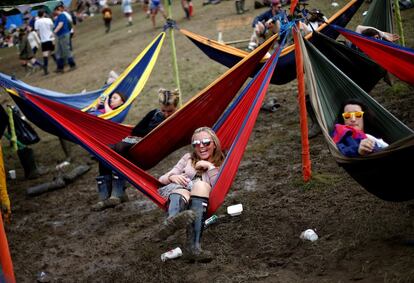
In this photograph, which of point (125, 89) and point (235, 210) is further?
point (125, 89)

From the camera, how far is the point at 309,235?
3.58 metres

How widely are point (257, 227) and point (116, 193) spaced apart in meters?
1.38

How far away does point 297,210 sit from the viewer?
4070 mm

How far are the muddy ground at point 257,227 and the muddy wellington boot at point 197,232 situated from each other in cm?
6

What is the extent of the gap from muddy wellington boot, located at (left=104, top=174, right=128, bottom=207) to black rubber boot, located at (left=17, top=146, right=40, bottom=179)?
2.10 metres

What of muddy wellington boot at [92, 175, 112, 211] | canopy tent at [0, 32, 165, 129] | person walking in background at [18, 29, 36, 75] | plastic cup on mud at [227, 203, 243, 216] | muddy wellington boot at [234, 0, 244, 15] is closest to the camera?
plastic cup on mud at [227, 203, 243, 216]

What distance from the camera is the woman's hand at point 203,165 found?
370cm

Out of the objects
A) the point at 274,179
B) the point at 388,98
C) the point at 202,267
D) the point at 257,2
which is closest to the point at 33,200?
the point at 274,179

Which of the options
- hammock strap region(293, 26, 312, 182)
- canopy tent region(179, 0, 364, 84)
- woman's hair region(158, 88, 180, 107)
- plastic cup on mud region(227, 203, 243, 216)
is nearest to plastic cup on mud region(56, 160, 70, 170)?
canopy tent region(179, 0, 364, 84)

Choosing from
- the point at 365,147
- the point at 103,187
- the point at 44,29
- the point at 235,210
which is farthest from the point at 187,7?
the point at 365,147

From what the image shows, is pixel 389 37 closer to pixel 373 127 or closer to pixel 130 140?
pixel 373 127

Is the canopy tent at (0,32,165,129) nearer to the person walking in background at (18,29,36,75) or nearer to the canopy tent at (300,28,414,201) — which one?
the canopy tent at (300,28,414,201)

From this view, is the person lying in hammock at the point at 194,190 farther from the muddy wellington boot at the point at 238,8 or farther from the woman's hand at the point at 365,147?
the muddy wellington boot at the point at 238,8

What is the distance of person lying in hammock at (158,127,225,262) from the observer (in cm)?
336
